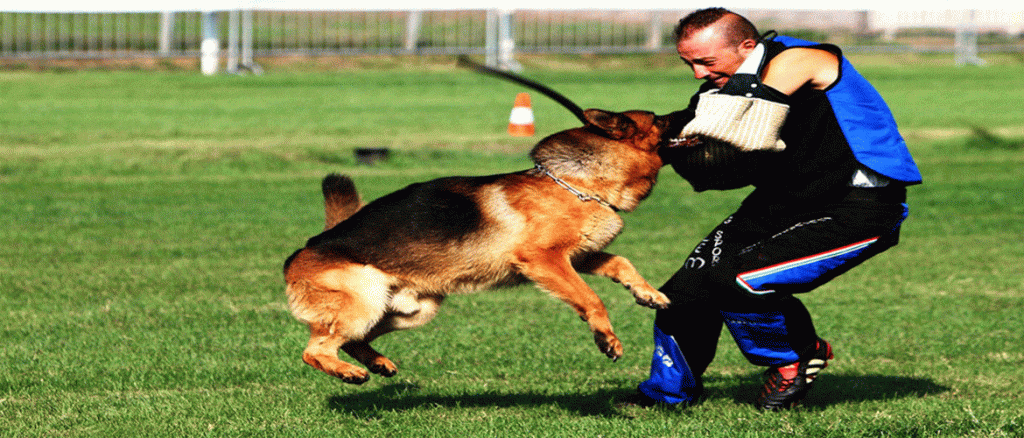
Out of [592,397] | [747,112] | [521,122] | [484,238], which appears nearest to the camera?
[747,112]

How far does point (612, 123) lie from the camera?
4.21m

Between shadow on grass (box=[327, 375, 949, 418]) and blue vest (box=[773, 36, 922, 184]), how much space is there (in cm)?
118

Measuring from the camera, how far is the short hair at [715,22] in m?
3.86

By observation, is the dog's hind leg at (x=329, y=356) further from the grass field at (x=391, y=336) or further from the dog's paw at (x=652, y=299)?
the dog's paw at (x=652, y=299)

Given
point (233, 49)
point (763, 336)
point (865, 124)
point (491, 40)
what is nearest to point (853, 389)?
point (763, 336)

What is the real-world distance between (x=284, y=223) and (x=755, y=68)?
20.7 feet

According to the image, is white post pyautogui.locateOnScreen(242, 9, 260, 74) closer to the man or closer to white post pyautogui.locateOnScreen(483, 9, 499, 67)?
white post pyautogui.locateOnScreen(483, 9, 499, 67)

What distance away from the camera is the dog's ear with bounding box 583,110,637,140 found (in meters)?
4.20

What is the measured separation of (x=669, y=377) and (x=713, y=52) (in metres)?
1.33

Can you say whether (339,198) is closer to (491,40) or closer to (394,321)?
(394,321)

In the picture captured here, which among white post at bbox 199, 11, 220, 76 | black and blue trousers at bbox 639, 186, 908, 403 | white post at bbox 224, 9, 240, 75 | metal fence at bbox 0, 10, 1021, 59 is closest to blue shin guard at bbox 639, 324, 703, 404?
black and blue trousers at bbox 639, 186, 908, 403

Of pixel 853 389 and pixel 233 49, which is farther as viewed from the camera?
pixel 233 49

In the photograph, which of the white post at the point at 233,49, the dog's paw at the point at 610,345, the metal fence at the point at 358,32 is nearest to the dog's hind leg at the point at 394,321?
the dog's paw at the point at 610,345

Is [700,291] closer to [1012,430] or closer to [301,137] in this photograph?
[1012,430]
